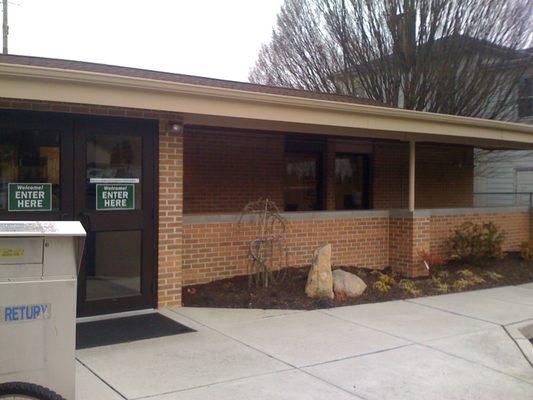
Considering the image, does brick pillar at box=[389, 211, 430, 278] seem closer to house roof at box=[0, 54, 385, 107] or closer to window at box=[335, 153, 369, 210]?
window at box=[335, 153, 369, 210]

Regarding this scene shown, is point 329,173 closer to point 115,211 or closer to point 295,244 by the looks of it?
point 295,244

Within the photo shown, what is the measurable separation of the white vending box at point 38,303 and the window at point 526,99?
60.8 ft

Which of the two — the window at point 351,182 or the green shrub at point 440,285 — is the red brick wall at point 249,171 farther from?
the green shrub at point 440,285

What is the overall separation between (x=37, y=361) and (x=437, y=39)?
14.7 m

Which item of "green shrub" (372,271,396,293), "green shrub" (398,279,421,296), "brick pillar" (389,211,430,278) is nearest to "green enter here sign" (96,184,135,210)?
"green shrub" (372,271,396,293)

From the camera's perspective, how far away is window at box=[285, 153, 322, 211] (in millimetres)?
12305

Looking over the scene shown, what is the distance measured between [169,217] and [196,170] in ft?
12.4

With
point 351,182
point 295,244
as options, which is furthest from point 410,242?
point 351,182

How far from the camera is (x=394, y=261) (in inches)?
418

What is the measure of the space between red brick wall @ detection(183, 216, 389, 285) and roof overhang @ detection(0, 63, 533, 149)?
5.27 ft

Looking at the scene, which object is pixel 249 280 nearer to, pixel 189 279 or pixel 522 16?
pixel 189 279

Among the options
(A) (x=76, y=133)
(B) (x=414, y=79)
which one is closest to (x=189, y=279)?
(A) (x=76, y=133)

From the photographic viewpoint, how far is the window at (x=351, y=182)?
1304 centimetres

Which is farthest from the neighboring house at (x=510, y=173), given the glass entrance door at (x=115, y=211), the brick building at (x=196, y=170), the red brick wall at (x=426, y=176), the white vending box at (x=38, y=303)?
the white vending box at (x=38, y=303)
